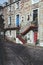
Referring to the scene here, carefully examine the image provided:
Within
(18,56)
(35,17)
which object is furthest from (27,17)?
(18,56)

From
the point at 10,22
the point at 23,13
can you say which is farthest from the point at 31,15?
the point at 10,22

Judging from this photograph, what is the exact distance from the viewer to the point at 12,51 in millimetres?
4078

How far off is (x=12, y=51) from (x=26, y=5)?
3670cm

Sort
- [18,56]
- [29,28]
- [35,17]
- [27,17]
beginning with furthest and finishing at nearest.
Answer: [27,17], [35,17], [29,28], [18,56]

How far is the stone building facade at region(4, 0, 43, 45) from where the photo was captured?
3488 cm

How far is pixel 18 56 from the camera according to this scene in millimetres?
3996

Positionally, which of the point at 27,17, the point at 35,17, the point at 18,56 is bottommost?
the point at 18,56

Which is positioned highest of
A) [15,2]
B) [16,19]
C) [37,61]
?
[15,2]

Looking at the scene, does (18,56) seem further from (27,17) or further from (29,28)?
(27,17)

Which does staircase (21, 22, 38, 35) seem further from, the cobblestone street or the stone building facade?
the cobblestone street

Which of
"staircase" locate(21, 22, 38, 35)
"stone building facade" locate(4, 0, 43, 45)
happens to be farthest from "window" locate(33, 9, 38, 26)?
"staircase" locate(21, 22, 38, 35)

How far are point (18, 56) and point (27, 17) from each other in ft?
119

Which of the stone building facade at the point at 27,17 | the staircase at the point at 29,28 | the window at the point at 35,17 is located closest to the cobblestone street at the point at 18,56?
the stone building facade at the point at 27,17

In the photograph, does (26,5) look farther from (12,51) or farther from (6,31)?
(12,51)
